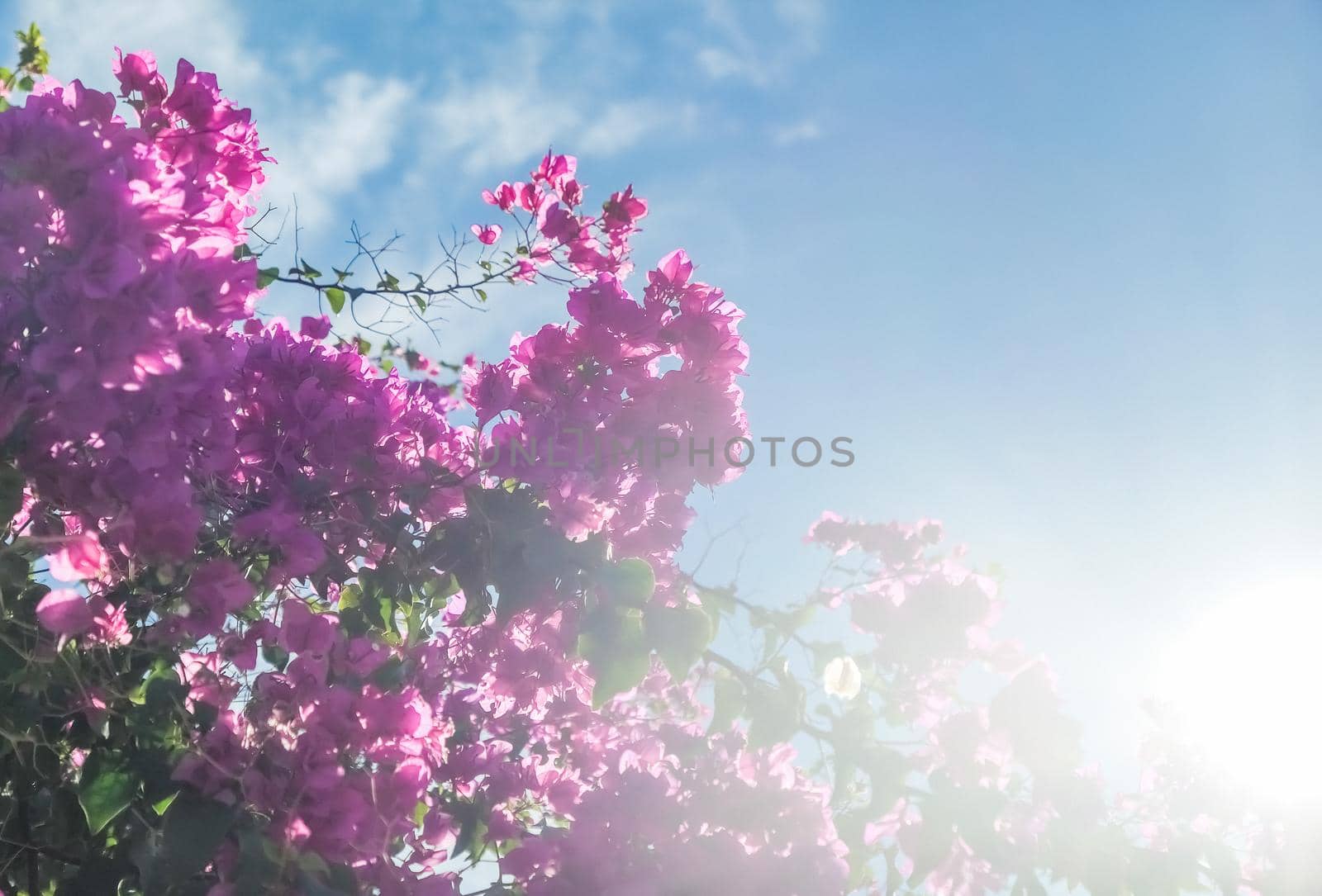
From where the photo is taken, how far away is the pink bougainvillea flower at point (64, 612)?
1.57 meters

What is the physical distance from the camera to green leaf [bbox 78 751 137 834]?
1595 millimetres

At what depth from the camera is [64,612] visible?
5.18 ft

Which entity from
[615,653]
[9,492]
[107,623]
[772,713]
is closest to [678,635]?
[615,653]

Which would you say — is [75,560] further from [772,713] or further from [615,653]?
[772,713]

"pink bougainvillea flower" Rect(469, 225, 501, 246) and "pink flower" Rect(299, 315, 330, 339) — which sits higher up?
"pink bougainvillea flower" Rect(469, 225, 501, 246)

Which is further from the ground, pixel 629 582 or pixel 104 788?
pixel 629 582

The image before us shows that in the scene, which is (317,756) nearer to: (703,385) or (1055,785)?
(703,385)

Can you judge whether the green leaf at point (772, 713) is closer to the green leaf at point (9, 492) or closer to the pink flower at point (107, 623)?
the pink flower at point (107, 623)

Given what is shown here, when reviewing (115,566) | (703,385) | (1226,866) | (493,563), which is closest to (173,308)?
(115,566)

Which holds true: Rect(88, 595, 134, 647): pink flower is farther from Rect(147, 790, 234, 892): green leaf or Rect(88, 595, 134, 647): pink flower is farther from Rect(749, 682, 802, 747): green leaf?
Rect(749, 682, 802, 747): green leaf

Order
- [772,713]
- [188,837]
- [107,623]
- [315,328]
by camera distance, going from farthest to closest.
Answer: [315,328] → [772,713] → [107,623] → [188,837]

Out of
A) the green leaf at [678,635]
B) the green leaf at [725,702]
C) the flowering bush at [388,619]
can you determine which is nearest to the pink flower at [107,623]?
the flowering bush at [388,619]

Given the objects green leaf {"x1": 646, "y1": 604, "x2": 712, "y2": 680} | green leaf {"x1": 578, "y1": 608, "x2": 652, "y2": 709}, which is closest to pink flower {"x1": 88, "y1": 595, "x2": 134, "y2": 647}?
green leaf {"x1": 578, "y1": 608, "x2": 652, "y2": 709}

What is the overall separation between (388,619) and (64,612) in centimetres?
92
